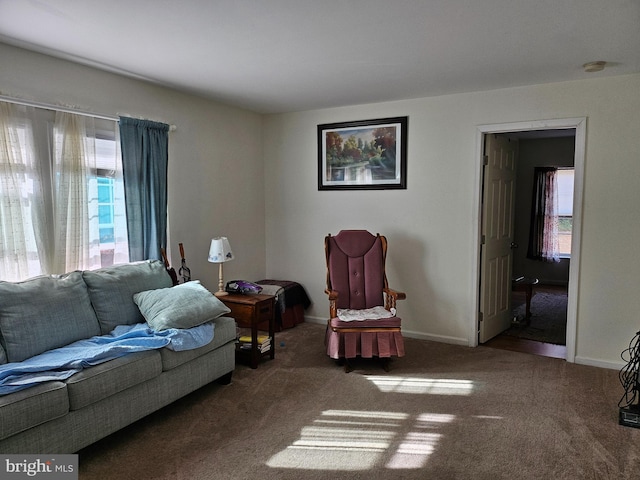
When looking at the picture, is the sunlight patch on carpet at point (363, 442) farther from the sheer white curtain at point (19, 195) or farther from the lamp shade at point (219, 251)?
the sheer white curtain at point (19, 195)

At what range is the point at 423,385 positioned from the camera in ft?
11.3

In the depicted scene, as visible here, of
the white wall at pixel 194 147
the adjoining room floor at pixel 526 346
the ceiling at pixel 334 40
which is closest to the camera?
the ceiling at pixel 334 40

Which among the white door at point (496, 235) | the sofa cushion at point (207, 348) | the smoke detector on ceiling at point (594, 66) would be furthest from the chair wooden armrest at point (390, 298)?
the smoke detector on ceiling at point (594, 66)

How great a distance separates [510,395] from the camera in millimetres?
3260

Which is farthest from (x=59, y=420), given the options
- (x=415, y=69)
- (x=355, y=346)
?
(x=415, y=69)

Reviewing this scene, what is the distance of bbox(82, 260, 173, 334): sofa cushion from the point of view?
307 centimetres

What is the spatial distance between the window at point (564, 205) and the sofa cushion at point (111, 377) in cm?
698

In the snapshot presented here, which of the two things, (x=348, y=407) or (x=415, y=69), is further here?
(x=415, y=69)

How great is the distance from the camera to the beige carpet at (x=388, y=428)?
2.39 metres

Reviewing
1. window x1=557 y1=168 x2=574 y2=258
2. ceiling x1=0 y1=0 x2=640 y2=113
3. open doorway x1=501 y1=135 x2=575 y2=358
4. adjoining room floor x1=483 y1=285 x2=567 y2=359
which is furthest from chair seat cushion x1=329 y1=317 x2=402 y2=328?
window x1=557 y1=168 x2=574 y2=258

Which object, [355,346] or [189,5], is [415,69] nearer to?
[189,5]

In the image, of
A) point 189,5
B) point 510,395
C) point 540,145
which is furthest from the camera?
point 540,145

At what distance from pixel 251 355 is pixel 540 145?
6.22 metres

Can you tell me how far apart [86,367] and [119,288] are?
0.85 m
